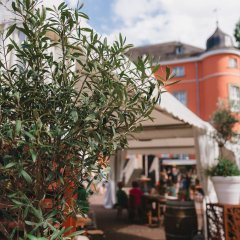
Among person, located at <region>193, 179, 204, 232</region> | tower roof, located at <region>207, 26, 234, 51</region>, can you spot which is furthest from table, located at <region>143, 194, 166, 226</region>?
tower roof, located at <region>207, 26, 234, 51</region>

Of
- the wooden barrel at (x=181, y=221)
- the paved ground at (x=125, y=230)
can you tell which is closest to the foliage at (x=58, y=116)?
the wooden barrel at (x=181, y=221)

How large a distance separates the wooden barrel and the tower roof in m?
20.1

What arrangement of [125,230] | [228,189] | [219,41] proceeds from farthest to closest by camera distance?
[219,41]
[125,230]
[228,189]

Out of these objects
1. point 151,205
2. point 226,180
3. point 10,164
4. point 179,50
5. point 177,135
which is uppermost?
point 179,50

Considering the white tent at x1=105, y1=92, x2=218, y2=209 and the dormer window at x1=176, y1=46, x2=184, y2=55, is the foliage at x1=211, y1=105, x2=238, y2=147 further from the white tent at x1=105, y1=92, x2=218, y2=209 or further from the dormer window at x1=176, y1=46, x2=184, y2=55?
the dormer window at x1=176, y1=46, x2=184, y2=55

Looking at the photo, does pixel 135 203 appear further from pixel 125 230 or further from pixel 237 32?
pixel 237 32

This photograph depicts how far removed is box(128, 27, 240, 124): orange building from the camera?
22750mm

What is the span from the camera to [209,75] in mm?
23375

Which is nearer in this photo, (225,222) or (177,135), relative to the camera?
(225,222)

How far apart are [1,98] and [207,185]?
15.9 feet

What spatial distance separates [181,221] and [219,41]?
2093cm

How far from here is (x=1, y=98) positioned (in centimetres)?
134

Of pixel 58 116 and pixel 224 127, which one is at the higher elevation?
pixel 224 127

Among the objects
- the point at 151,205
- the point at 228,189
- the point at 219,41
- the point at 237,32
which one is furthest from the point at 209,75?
the point at 228,189
